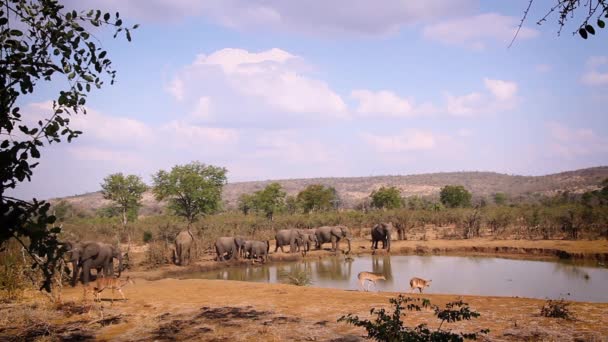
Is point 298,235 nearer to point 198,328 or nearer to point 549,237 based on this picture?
point 549,237

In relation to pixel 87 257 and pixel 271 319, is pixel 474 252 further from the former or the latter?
pixel 87 257

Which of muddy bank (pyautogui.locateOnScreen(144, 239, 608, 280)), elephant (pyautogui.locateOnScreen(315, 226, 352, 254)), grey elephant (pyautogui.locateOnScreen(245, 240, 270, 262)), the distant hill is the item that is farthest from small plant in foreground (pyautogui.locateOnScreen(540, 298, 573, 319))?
the distant hill

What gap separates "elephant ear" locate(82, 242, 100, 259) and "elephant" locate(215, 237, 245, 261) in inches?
369

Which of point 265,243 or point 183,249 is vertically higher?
point 183,249

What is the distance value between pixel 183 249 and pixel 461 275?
15.1 metres

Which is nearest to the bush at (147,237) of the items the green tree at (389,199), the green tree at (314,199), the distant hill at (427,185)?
the green tree at (314,199)

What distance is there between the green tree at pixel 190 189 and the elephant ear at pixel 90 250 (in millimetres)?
19414

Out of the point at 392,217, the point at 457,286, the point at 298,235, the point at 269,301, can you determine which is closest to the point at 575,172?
the point at 392,217

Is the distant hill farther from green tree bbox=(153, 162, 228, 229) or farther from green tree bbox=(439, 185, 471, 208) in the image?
green tree bbox=(153, 162, 228, 229)

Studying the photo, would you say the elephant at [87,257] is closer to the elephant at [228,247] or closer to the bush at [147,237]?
the elephant at [228,247]

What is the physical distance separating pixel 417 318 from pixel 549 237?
23785mm

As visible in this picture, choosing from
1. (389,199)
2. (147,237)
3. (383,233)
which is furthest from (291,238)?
(389,199)

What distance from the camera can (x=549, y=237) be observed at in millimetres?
29906

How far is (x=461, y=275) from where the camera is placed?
20.4m
